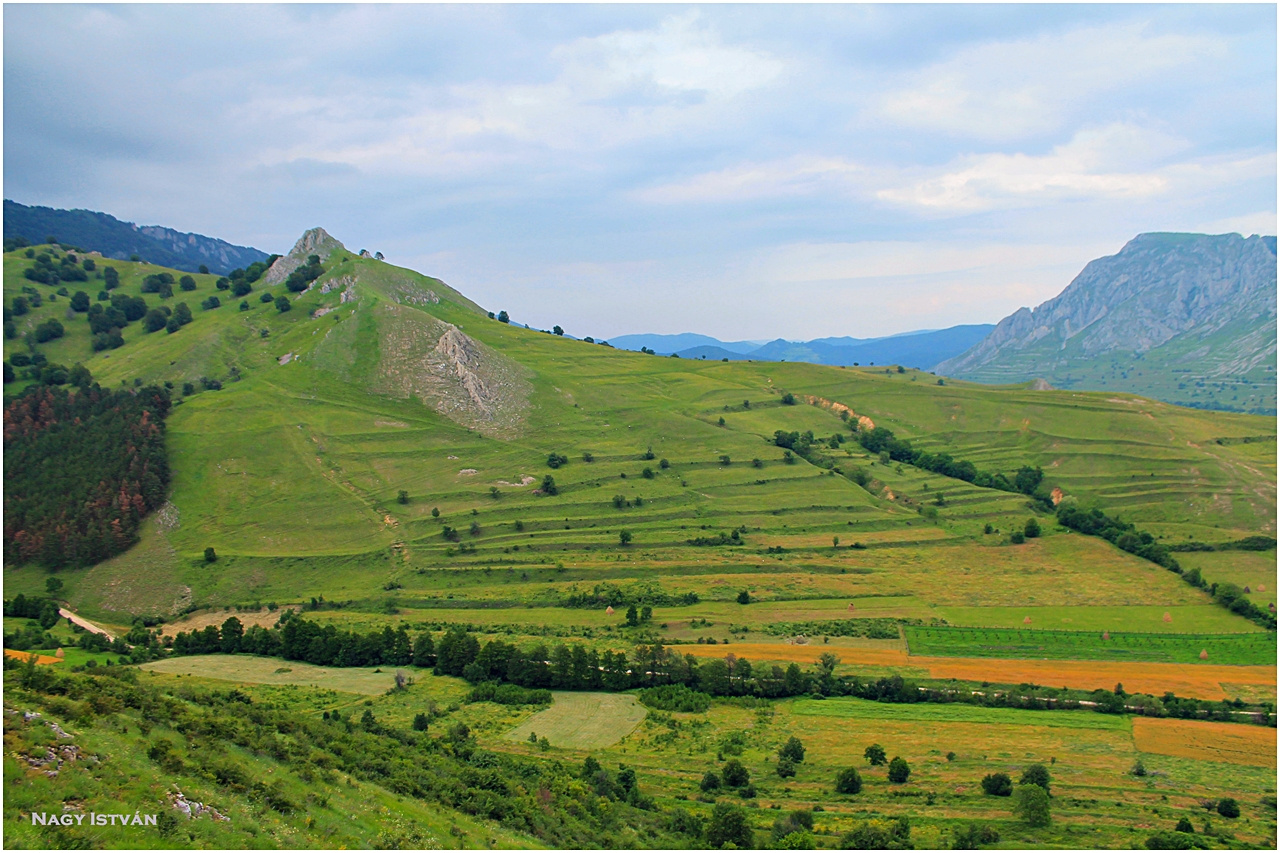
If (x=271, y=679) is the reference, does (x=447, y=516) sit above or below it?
above

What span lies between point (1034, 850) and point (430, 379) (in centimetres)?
15112

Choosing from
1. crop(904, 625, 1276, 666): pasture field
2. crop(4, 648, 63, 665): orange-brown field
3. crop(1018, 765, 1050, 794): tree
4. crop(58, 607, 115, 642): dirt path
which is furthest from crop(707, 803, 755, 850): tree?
crop(58, 607, 115, 642): dirt path

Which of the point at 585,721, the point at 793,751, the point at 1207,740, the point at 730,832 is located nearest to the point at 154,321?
the point at 585,721

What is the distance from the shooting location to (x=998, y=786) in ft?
191

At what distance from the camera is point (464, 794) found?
152 ft

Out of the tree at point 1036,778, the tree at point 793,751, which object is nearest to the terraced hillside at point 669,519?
the tree at point 793,751

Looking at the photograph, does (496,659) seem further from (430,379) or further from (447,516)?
(430,379)

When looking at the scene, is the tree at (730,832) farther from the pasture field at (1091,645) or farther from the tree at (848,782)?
the pasture field at (1091,645)

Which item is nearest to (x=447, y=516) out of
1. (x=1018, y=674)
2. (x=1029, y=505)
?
(x=1018, y=674)

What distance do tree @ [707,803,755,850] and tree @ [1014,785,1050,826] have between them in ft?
73.0

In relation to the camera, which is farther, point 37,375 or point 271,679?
point 37,375

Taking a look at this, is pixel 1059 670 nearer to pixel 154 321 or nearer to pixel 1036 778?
pixel 1036 778

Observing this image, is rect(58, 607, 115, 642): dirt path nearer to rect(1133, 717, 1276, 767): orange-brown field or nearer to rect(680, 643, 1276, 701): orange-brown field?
rect(680, 643, 1276, 701): orange-brown field

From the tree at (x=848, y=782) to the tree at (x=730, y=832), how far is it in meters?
12.4
